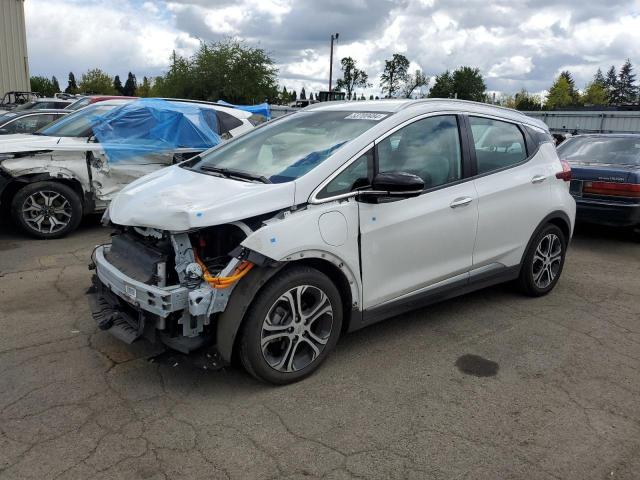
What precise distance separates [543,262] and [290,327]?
2.90 metres

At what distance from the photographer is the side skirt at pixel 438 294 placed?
147 inches

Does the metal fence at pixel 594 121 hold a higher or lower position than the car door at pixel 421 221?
higher

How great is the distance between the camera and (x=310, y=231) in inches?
128

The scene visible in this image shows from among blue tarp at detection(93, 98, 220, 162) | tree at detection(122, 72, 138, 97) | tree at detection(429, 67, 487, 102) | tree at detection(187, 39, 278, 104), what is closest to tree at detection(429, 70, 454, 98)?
tree at detection(429, 67, 487, 102)

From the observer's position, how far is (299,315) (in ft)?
11.0

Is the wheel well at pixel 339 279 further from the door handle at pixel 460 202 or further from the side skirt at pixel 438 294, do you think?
the door handle at pixel 460 202

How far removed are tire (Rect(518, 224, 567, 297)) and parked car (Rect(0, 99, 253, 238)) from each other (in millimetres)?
4678

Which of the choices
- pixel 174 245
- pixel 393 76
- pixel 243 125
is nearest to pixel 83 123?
pixel 243 125

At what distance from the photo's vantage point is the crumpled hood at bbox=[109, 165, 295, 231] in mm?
3068

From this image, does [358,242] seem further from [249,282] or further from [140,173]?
[140,173]

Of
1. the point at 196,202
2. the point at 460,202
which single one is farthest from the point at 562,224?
the point at 196,202

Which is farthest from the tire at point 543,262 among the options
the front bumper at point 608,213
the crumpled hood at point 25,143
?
the crumpled hood at point 25,143

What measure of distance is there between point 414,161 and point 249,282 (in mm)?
1586

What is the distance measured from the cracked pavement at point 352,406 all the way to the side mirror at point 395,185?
119cm
